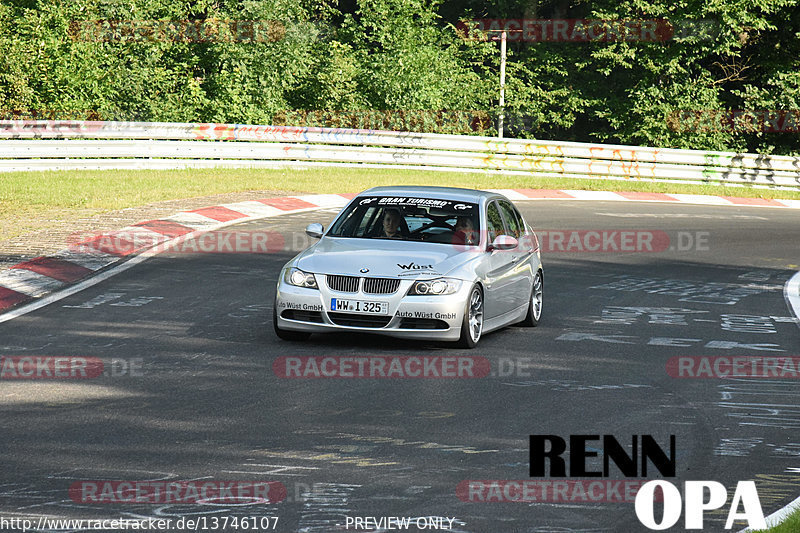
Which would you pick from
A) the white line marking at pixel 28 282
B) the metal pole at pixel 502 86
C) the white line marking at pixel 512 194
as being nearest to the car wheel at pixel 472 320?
the white line marking at pixel 28 282

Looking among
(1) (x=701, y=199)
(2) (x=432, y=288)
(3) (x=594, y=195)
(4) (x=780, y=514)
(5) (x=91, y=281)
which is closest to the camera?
(4) (x=780, y=514)

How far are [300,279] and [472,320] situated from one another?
1.63m

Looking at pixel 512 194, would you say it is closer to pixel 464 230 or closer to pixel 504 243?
pixel 464 230

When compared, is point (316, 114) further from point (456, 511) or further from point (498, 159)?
point (456, 511)

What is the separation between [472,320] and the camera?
1062 cm

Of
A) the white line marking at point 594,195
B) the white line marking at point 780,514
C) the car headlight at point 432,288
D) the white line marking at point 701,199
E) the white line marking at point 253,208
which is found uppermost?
the car headlight at point 432,288

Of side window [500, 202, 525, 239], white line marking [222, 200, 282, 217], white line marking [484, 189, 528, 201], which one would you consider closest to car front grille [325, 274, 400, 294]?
side window [500, 202, 525, 239]

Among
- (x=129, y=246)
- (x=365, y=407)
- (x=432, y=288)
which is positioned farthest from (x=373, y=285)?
(x=129, y=246)

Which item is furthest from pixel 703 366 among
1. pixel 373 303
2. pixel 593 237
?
pixel 593 237

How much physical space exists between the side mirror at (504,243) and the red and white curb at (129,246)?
4958 millimetres

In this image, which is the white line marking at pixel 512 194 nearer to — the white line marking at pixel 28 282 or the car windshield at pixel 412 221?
the white line marking at pixel 28 282

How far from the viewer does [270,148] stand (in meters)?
29.7

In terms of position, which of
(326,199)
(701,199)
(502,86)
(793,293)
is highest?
(502,86)

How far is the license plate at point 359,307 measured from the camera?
33.5 ft
